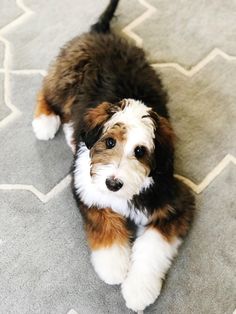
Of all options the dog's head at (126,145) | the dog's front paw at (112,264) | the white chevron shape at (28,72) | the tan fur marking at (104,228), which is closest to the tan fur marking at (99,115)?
the dog's head at (126,145)

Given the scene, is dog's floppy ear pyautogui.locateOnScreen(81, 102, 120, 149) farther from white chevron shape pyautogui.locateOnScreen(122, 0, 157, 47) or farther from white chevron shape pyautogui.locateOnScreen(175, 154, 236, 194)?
white chevron shape pyautogui.locateOnScreen(122, 0, 157, 47)

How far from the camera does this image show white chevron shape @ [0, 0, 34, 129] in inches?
79.6

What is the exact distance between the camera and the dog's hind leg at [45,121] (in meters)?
1.92

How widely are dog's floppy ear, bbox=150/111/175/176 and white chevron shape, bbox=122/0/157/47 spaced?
969mm

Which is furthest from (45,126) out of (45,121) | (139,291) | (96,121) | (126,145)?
(139,291)

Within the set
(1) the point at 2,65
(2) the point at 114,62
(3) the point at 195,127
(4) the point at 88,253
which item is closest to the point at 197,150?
(3) the point at 195,127

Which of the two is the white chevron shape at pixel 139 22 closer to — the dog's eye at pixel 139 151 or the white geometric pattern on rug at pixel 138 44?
the white geometric pattern on rug at pixel 138 44

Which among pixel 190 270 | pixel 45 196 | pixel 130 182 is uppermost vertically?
pixel 130 182

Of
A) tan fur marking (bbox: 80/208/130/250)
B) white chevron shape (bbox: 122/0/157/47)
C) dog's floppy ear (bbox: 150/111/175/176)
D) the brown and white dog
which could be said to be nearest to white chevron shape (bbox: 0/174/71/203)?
the brown and white dog

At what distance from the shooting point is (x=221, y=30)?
2357mm

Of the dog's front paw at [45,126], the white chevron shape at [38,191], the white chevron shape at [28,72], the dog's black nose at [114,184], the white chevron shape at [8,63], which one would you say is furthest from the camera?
the white chevron shape at [28,72]

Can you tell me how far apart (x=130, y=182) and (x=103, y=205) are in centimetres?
27

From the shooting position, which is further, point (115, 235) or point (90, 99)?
point (90, 99)

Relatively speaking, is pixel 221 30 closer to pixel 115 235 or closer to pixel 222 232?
pixel 222 232
